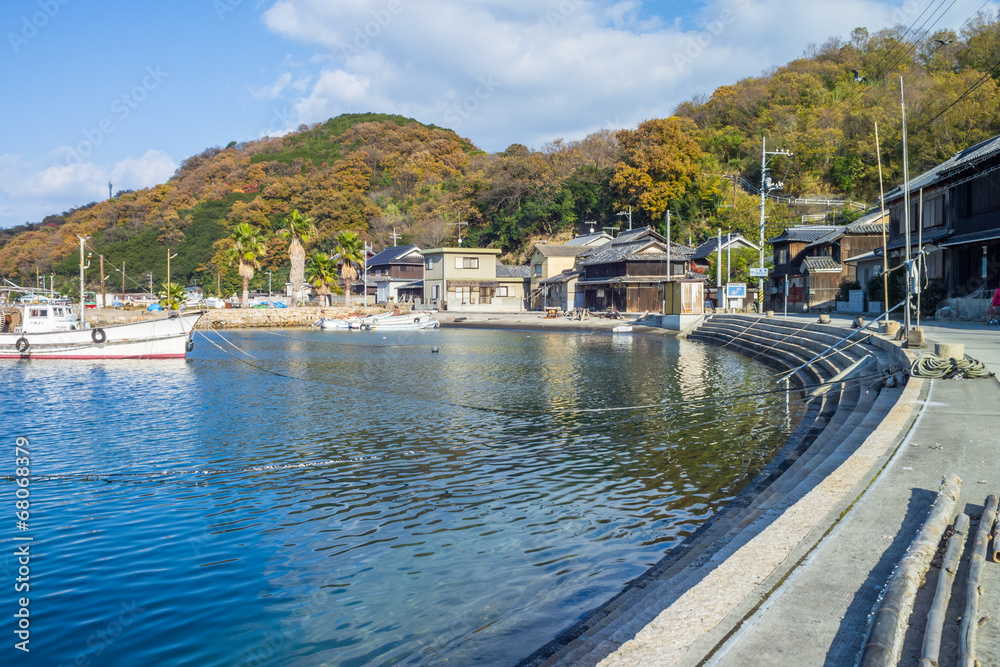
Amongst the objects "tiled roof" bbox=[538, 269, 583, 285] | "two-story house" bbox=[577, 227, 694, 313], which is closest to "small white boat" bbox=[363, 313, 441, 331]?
"tiled roof" bbox=[538, 269, 583, 285]

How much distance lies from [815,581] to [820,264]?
47686 millimetres

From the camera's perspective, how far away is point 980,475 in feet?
24.2

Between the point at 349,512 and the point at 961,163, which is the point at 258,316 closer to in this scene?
the point at 961,163

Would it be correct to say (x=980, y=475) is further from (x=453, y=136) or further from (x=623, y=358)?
(x=453, y=136)

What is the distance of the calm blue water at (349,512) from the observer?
6375 millimetres

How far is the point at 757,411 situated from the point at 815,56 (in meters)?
84.4

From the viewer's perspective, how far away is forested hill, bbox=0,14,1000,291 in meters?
61.4

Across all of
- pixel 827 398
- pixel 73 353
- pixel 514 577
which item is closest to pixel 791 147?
pixel 827 398

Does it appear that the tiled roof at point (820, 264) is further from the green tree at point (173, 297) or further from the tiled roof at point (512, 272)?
the green tree at point (173, 297)

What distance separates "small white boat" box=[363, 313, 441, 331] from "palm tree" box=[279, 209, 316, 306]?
1932 cm

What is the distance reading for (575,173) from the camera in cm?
8244

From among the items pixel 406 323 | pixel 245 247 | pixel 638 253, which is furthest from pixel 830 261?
pixel 245 247

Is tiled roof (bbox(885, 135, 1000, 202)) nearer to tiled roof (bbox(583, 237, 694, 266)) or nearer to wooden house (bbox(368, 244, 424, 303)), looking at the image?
tiled roof (bbox(583, 237, 694, 266))

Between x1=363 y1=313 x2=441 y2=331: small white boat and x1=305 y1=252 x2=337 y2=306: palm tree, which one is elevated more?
x1=305 y1=252 x2=337 y2=306: palm tree
